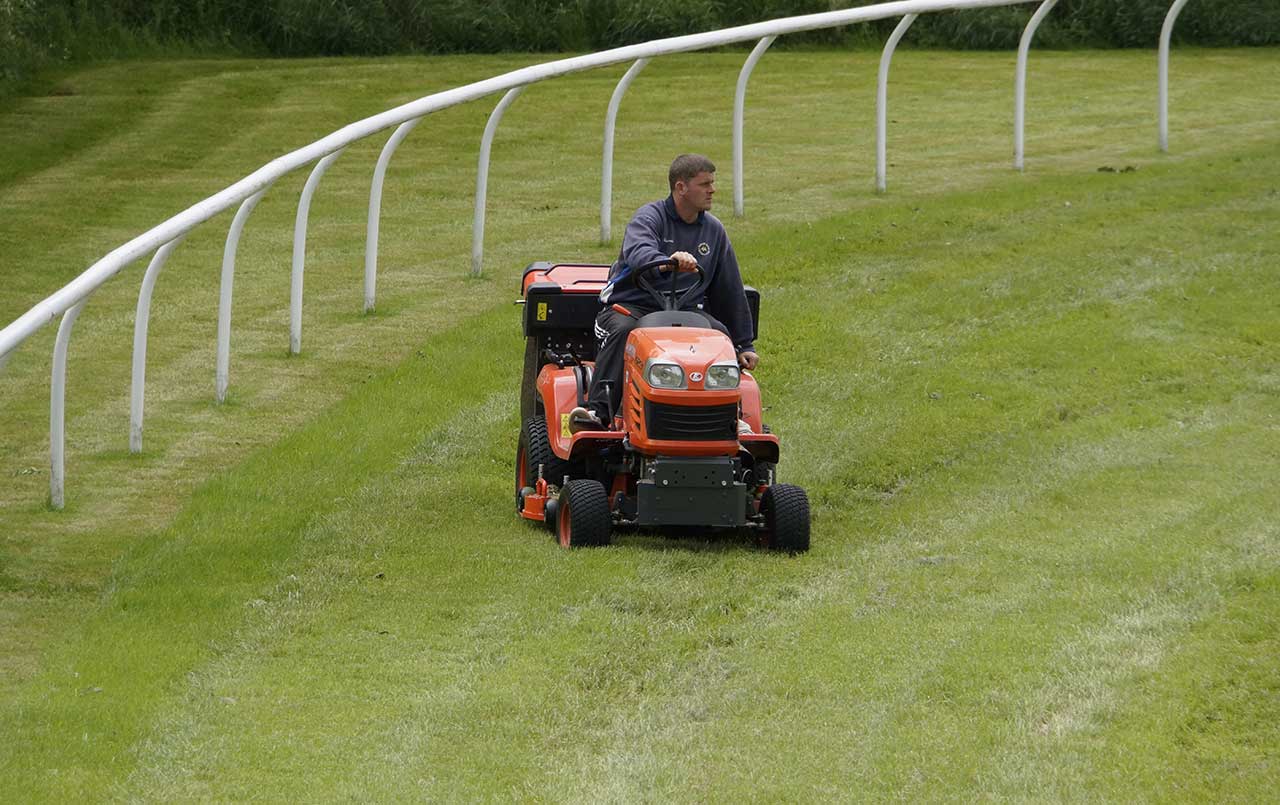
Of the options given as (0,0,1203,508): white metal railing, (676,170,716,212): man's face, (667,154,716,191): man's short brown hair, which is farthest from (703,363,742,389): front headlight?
(0,0,1203,508): white metal railing

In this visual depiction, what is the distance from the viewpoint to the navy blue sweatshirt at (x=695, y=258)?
8.76 meters

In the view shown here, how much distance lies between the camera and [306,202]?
38.9 ft

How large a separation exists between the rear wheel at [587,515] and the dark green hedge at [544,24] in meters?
16.3

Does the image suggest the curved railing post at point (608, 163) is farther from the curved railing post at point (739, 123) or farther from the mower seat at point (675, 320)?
the mower seat at point (675, 320)

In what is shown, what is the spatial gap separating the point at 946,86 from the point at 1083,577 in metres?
14.8

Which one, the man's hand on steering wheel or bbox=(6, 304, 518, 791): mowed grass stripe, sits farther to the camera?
the man's hand on steering wheel

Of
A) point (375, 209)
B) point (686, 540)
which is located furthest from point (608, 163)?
point (686, 540)

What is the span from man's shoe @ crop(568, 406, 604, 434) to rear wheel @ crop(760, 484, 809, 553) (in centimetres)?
88

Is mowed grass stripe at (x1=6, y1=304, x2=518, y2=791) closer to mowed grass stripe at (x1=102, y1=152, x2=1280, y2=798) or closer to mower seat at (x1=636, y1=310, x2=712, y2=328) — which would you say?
mowed grass stripe at (x1=102, y1=152, x2=1280, y2=798)

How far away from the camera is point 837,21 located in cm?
1568

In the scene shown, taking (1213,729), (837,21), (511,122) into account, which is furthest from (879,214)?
(1213,729)

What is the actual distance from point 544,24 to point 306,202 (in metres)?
13.1

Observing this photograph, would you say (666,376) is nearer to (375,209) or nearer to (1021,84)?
(375,209)

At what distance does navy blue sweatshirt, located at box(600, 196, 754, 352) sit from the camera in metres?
8.76
